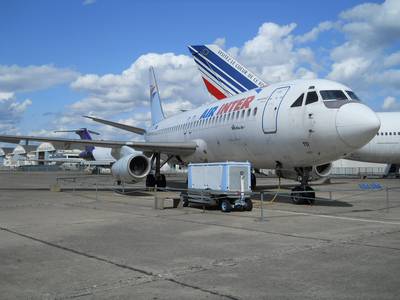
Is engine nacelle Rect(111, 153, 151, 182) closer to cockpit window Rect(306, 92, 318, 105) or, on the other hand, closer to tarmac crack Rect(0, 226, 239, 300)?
cockpit window Rect(306, 92, 318, 105)

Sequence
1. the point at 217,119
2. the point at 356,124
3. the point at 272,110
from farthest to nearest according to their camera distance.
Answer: the point at 217,119
the point at 272,110
the point at 356,124

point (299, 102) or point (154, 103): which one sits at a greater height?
point (154, 103)

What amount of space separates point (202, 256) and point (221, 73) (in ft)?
115

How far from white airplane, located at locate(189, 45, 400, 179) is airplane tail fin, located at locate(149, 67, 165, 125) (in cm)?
734

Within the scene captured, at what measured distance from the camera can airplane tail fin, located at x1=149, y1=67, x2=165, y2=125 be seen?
34.2m

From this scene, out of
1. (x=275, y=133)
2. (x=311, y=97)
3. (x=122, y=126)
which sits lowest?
(x=275, y=133)

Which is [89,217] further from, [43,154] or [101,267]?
[43,154]

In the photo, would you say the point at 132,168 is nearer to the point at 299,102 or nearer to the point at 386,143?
the point at 299,102

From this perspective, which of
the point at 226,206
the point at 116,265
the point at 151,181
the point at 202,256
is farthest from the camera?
the point at 151,181

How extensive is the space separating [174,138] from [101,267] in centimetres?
1843

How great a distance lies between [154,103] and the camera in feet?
116

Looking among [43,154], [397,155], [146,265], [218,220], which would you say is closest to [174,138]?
[218,220]

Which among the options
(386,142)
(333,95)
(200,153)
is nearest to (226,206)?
(333,95)

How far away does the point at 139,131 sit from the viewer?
103ft
